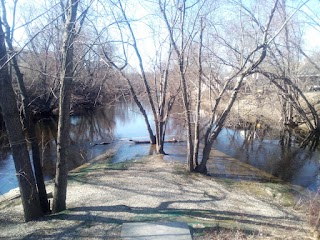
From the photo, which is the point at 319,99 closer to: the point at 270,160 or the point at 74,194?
the point at 270,160

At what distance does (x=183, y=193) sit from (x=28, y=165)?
161 inches

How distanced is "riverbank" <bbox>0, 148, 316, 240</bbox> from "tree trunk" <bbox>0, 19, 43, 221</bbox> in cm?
36

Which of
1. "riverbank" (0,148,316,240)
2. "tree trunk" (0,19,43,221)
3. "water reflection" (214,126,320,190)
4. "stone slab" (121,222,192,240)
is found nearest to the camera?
"stone slab" (121,222,192,240)

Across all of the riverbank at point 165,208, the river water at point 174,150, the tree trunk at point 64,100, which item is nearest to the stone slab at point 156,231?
the riverbank at point 165,208

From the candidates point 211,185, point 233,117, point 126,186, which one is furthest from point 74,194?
point 233,117

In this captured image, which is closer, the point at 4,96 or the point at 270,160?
the point at 4,96

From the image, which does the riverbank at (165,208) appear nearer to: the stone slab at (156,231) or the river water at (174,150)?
the stone slab at (156,231)

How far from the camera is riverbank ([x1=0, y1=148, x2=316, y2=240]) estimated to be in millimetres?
5363

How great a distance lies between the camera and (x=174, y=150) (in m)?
16.3

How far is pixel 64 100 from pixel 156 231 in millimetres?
3156

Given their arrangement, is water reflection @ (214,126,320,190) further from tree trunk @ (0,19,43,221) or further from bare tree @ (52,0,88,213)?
tree trunk @ (0,19,43,221)

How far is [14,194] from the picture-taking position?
8.45 meters

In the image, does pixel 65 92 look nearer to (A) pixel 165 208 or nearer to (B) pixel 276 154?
(A) pixel 165 208

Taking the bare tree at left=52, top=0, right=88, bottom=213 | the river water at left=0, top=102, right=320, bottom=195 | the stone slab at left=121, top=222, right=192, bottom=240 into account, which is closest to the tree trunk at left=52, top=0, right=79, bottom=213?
the bare tree at left=52, top=0, right=88, bottom=213
